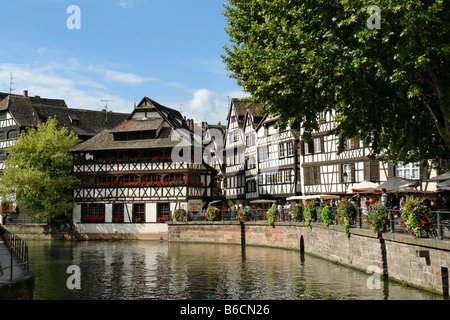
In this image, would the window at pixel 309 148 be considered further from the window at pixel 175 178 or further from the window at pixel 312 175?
the window at pixel 175 178

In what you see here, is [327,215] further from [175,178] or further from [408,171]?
[175,178]

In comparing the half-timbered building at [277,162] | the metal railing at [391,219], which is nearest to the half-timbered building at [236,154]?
the half-timbered building at [277,162]

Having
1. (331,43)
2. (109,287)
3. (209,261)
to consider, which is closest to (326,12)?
(331,43)

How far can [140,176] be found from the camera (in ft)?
158

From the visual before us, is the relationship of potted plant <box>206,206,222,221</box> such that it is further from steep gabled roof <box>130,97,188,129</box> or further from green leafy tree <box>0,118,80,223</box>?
green leafy tree <box>0,118,80,223</box>

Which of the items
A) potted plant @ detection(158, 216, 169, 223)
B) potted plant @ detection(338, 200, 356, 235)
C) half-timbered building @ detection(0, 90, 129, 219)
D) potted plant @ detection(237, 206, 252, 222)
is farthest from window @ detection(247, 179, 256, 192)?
potted plant @ detection(338, 200, 356, 235)

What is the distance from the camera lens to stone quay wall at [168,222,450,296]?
1609cm

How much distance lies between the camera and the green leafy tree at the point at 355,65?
15727 mm

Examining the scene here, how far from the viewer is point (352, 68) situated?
16.6 metres

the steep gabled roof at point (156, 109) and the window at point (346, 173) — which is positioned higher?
the steep gabled roof at point (156, 109)

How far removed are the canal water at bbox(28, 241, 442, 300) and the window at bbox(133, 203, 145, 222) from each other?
13.8m

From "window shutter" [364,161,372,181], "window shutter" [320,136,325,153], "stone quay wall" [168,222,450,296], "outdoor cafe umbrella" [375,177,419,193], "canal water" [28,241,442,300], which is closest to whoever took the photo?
"stone quay wall" [168,222,450,296]

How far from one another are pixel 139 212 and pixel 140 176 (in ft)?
11.2

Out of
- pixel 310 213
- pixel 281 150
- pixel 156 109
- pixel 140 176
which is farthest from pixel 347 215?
pixel 156 109
